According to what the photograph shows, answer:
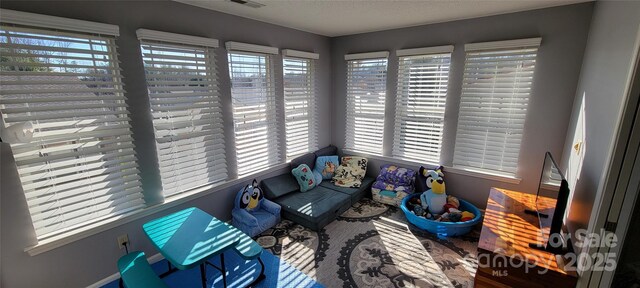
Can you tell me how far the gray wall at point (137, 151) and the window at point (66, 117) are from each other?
68mm

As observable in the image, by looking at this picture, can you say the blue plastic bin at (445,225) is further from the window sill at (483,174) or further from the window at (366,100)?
the window at (366,100)

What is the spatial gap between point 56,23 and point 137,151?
1.06 metres

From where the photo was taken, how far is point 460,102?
3221 mm

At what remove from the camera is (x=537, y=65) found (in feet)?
9.00

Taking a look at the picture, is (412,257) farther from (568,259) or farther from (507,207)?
(568,259)

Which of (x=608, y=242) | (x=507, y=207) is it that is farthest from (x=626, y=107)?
(x=507, y=207)

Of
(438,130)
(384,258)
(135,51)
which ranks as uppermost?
(135,51)

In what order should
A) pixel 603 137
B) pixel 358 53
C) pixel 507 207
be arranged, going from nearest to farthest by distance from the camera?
pixel 603 137
pixel 507 207
pixel 358 53

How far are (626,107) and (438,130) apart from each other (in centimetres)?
220

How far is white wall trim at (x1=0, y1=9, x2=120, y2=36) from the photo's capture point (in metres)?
1.64

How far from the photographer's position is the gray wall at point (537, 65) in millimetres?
2572

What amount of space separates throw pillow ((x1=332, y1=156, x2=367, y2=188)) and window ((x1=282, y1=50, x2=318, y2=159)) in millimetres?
612

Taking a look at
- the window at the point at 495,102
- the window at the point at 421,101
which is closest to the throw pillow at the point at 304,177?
the window at the point at 421,101

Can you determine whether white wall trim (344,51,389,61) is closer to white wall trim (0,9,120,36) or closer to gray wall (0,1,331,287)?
gray wall (0,1,331,287)
